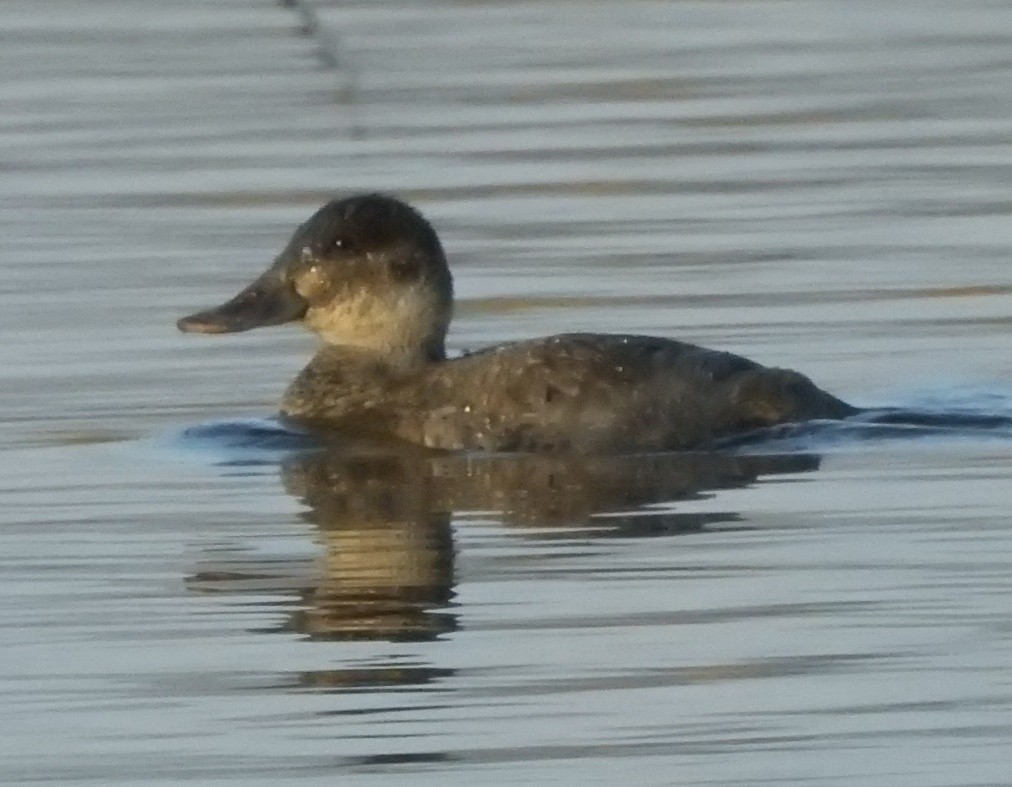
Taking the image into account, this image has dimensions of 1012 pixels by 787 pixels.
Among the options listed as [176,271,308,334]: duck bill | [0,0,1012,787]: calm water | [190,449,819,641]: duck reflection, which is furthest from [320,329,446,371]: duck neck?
[190,449,819,641]: duck reflection

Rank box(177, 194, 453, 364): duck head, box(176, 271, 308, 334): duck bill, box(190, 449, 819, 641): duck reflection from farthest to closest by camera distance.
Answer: box(177, 194, 453, 364): duck head < box(176, 271, 308, 334): duck bill < box(190, 449, 819, 641): duck reflection

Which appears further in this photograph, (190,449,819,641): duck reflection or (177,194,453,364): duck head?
(177,194,453,364): duck head

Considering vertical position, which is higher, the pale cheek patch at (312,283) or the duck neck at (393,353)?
the pale cheek patch at (312,283)

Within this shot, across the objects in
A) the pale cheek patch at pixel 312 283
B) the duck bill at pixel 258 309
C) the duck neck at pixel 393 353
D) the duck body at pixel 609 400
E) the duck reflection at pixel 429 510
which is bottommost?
the duck reflection at pixel 429 510

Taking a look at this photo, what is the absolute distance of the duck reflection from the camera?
25.9ft

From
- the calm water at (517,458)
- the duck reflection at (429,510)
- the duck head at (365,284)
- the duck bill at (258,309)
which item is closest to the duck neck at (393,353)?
the duck head at (365,284)

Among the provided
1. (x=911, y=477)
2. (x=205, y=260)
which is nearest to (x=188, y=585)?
(x=911, y=477)

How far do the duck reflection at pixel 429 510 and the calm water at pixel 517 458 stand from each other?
2 cm

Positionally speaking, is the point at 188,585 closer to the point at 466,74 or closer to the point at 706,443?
the point at 706,443

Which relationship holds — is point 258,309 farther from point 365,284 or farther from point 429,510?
point 429,510

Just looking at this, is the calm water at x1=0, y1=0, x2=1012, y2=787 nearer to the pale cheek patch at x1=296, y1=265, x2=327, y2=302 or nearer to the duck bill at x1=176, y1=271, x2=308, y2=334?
the duck bill at x1=176, y1=271, x2=308, y2=334

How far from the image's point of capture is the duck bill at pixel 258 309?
11211mm

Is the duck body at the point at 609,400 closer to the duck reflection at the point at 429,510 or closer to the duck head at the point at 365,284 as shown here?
the duck reflection at the point at 429,510

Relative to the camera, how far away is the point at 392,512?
9.29 metres
